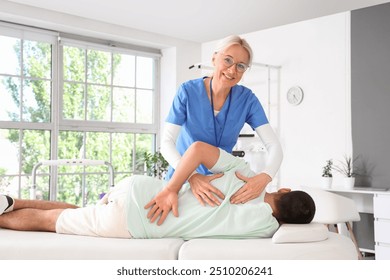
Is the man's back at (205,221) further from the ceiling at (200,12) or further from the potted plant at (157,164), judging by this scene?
the potted plant at (157,164)

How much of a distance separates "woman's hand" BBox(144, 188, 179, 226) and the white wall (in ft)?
10.3

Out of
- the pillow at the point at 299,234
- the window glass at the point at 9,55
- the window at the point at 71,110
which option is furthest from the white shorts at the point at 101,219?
the window glass at the point at 9,55

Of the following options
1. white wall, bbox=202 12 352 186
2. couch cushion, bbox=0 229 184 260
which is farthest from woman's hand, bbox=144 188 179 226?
white wall, bbox=202 12 352 186

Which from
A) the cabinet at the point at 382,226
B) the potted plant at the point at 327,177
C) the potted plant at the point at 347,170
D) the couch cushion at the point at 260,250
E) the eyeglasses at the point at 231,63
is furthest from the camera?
the potted plant at the point at 327,177

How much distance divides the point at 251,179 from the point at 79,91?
12.8ft

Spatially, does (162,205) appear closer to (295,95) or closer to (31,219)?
(31,219)

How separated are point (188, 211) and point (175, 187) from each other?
104mm

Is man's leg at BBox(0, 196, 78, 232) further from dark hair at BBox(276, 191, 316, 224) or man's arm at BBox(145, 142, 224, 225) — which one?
dark hair at BBox(276, 191, 316, 224)

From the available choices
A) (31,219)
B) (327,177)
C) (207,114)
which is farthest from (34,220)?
(327,177)

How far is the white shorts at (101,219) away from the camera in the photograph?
180cm

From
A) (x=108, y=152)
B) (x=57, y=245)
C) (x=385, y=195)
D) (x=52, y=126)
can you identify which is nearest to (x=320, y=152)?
(x=385, y=195)

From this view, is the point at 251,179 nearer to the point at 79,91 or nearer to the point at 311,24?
the point at 311,24

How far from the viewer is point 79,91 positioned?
538 cm

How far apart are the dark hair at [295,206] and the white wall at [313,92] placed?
2.82 m
